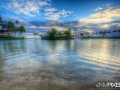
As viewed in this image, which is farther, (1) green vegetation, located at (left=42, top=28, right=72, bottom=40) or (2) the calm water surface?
(1) green vegetation, located at (left=42, top=28, right=72, bottom=40)

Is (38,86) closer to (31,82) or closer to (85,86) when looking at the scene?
(31,82)

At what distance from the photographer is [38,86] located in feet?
12.7

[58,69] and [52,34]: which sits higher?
[52,34]

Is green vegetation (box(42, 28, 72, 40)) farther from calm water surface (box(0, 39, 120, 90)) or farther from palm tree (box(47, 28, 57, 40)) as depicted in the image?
calm water surface (box(0, 39, 120, 90))

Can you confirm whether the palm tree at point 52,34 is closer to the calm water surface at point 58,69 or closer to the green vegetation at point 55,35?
the green vegetation at point 55,35

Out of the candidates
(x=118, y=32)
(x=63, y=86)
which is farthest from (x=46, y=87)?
(x=118, y=32)

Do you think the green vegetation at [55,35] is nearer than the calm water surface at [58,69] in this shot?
No

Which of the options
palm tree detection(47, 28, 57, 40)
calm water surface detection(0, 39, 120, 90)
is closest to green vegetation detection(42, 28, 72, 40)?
palm tree detection(47, 28, 57, 40)

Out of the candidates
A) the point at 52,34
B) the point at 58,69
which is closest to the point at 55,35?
the point at 52,34

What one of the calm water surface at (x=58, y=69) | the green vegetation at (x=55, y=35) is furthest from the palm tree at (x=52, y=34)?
the calm water surface at (x=58, y=69)

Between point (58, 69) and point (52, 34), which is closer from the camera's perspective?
point (58, 69)

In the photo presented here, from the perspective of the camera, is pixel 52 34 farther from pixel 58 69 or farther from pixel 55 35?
pixel 58 69

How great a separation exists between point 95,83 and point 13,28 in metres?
112

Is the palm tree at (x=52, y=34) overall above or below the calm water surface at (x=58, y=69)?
above
